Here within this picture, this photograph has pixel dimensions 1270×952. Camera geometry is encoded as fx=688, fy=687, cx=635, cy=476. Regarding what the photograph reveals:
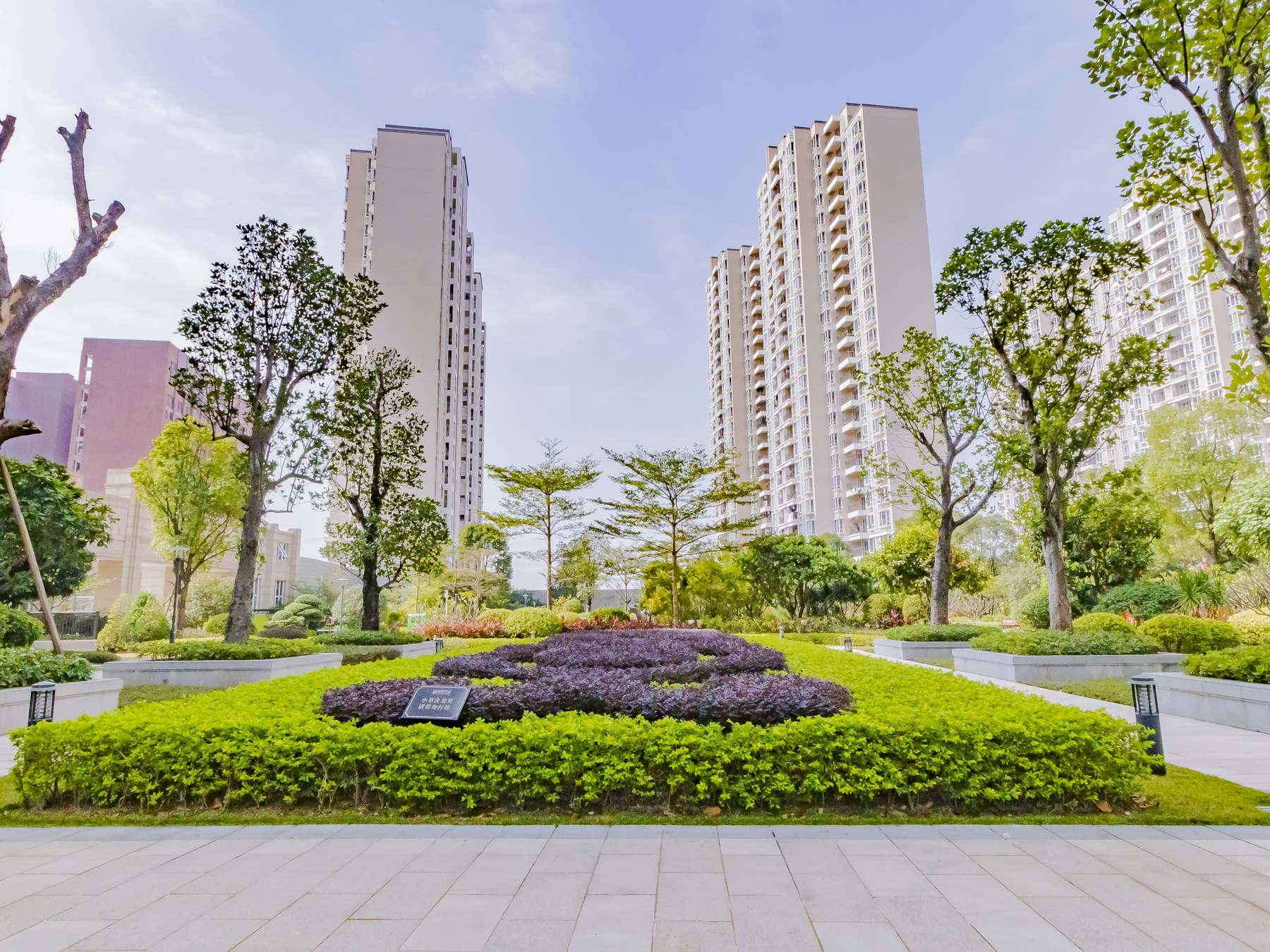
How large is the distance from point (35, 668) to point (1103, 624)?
693 inches

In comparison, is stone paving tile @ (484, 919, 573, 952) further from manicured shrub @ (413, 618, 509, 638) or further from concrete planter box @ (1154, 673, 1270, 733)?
manicured shrub @ (413, 618, 509, 638)

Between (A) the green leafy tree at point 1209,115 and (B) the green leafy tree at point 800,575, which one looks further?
(B) the green leafy tree at point 800,575

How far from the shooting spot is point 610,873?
3.96 metres

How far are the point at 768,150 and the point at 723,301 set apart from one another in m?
17.1

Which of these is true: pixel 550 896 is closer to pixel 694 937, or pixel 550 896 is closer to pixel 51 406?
pixel 694 937

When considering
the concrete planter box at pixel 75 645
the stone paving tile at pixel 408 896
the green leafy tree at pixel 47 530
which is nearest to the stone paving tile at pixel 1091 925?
the stone paving tile at pixel 408 896

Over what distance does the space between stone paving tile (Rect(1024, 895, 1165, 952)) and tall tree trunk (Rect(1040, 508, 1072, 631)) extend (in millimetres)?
11367

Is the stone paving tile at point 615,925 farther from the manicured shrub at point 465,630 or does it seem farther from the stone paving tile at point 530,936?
the manicured shrub at point 465,630

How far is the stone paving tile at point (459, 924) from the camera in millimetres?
3139

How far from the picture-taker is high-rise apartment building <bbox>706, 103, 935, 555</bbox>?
48.0 meters

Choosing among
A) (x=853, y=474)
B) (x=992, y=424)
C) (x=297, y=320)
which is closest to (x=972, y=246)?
(x=992, y=424)

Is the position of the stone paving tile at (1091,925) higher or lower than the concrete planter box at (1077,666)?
lower

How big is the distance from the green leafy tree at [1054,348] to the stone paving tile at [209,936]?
14116mm

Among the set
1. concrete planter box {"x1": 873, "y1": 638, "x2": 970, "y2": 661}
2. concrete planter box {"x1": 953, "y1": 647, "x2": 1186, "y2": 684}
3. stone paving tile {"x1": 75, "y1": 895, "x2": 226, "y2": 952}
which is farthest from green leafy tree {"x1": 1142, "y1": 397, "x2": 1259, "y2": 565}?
stone paving tile {"x1": 75, "y1": 895, "x2": 226, "y2": 952}
